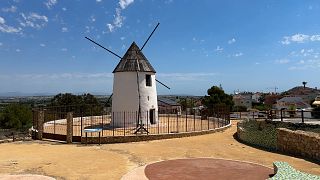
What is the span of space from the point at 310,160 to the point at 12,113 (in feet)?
142

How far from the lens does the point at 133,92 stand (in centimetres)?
2592

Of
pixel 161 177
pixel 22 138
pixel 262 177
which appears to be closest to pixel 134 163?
pixel 161 177

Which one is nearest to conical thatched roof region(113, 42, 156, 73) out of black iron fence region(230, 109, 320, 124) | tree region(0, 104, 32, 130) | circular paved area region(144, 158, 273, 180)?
black iron fence region(230, 109, 320, 124)

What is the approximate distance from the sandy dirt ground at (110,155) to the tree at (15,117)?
27.8 metres

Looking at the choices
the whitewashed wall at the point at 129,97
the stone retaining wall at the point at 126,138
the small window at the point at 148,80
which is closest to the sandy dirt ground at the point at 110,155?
the stone retaining wall at the point at 126,138

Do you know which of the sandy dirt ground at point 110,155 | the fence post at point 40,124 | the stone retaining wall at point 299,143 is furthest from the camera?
the fence post at point 40,124

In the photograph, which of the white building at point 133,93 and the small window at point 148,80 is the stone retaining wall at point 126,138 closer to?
the white building at point 133,93

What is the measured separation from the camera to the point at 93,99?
2653 inches

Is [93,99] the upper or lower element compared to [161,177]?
upper

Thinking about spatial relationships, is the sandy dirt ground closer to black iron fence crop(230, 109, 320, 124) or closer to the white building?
the white building

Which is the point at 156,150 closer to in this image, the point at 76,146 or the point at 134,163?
the point at 134,163

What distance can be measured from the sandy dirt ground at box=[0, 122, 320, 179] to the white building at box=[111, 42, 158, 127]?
619cm

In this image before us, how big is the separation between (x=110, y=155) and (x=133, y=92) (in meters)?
10.8

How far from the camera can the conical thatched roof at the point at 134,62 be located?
2633cm
